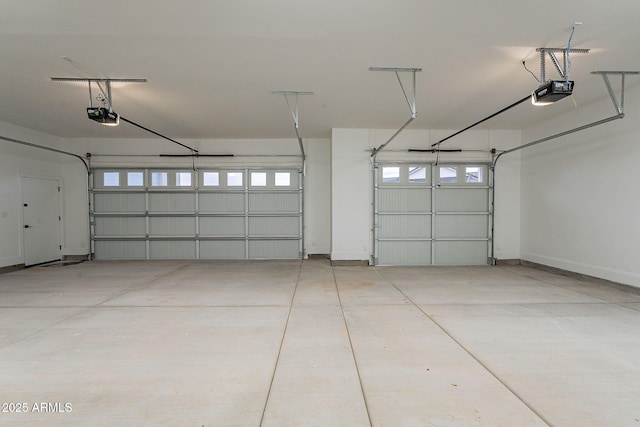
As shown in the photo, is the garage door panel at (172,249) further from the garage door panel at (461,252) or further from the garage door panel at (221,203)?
the garage door panel at (461,252)

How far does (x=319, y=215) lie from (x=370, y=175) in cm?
182

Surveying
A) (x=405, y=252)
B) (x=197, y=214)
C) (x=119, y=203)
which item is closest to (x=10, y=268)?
(x=119, y=203)

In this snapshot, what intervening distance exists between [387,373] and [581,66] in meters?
4.80

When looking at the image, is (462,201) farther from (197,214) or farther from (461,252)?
(197,214)

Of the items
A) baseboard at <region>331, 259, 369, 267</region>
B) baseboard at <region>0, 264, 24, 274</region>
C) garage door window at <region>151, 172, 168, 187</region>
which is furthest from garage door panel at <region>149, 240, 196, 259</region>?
baseboard at <region>331, 259, 369, 267</region>

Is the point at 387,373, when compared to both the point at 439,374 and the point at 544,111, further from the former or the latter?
the point at 544,111

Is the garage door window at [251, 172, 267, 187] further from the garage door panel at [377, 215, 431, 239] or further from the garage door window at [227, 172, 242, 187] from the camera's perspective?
the garage door panel at [377, 215, 431, 239]

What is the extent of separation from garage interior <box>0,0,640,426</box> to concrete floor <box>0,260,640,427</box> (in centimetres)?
3

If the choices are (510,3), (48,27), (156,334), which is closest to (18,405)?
(156,334)

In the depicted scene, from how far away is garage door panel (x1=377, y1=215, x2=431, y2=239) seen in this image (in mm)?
7082

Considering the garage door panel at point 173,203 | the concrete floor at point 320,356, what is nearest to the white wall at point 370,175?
the concrete floor at point 320,356

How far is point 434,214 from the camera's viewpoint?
714cm

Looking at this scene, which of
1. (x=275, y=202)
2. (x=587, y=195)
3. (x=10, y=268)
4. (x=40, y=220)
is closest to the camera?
(x=587, y=195)

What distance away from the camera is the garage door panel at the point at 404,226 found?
7.08 m
